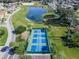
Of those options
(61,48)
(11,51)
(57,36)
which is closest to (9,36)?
(11,51)

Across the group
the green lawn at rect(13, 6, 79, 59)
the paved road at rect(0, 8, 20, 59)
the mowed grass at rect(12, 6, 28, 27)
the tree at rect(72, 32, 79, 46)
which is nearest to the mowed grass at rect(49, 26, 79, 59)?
the green lawn at rect(13, 6, 79, 59)

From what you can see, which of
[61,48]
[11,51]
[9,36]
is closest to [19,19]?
[9,36]

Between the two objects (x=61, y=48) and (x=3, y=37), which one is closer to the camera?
(x=61, y=48)

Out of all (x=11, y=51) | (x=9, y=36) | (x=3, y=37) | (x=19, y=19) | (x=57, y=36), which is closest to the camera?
(x=11, y=51)

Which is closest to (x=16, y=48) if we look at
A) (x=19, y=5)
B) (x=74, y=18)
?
(x=74, y=18)

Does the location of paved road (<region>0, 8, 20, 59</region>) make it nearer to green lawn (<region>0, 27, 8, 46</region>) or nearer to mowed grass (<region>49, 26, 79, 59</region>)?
green lawn (<region>0, 27, 8, 46</region>)

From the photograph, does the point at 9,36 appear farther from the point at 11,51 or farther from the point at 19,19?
the point at 19,19

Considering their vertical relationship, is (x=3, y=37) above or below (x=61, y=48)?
above

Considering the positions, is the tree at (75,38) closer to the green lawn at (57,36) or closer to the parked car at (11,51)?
the green lawn at (57,36)

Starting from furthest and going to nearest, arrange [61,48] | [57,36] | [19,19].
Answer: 1. [19,19]
2. [57,36]
3. [61,48]

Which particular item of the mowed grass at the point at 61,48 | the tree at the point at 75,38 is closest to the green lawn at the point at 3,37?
the mowed grass at the point at 61,48

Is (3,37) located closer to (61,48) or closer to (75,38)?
(61,48)
